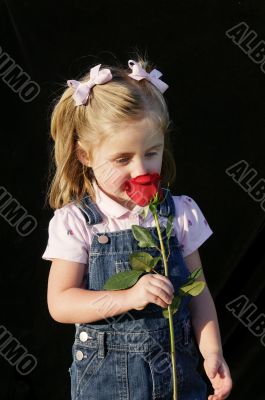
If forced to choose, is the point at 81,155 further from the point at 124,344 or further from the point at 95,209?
the point at 124,344

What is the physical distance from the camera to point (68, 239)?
182cm

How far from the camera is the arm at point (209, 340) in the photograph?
178 centimetres

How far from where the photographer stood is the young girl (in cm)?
176

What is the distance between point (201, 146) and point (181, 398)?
102cm

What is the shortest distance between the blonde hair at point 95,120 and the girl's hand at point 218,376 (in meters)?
0.46

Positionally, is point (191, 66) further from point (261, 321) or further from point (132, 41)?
point (261, 321)

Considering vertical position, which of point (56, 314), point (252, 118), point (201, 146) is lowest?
point (56, 314)

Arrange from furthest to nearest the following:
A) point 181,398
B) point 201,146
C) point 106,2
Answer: point 201,146, point 106,2, point 181,398

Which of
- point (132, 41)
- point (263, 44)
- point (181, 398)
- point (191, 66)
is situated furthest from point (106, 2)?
point (181, 398)

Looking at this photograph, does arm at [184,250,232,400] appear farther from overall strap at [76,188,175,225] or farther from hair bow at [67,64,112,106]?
hair bow at [67,64,112,106]

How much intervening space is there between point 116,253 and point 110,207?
0.11 metres

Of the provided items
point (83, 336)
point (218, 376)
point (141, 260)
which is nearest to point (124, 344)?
point (83, 336)

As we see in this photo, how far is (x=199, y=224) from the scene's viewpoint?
76.1 inches

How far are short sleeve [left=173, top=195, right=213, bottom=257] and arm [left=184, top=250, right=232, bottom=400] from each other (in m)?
0.02
